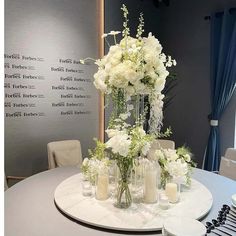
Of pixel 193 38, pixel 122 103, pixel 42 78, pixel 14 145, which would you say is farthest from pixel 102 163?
pixel 193 38

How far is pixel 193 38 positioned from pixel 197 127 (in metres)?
1.30

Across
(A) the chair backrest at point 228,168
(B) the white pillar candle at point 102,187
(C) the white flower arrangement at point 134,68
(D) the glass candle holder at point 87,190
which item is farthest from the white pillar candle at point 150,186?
(A) the chair backrest at point 228,168

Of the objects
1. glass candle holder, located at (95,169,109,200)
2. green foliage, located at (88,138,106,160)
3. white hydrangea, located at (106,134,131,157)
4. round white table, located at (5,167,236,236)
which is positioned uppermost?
white hydrangea, located at (106,134,131,157)

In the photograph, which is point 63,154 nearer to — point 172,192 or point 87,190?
point 87,190

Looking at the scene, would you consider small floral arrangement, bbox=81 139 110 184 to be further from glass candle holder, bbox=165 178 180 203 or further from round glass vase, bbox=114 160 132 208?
glass candle holder, bbox=165 178 180 203

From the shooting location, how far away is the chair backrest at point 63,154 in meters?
2.77

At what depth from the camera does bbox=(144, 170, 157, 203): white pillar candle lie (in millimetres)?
1608

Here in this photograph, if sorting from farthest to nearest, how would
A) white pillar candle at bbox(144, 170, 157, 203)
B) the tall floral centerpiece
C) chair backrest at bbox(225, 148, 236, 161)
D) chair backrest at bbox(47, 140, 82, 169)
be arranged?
chair backrest at bbox(47, 140, 82, 169) → chair backrest at bbox(225, 148, 236, 161) → white pillar candle at bbox(144, 170, 157, 203) → the tall floral centerpiece

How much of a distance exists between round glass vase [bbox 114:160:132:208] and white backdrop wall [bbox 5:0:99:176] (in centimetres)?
171

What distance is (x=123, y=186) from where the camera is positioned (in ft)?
5.06

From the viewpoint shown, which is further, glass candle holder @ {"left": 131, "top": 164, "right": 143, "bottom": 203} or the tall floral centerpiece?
glass candle holder @ {"left": 131, "top": 164, "right": 143, "bottom": 203}

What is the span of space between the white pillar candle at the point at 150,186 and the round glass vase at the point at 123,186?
0.11 meters

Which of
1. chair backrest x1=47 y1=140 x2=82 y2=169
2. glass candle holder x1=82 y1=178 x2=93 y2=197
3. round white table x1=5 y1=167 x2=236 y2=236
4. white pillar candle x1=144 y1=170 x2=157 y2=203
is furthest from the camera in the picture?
chair backrest x1=47 y1=140 x2=82 y2=169

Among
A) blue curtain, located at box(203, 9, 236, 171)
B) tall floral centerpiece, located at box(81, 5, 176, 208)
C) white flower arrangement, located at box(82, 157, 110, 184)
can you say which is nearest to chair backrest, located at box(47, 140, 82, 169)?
white flower arrangement, located at box(82, 157, 110, 184)
